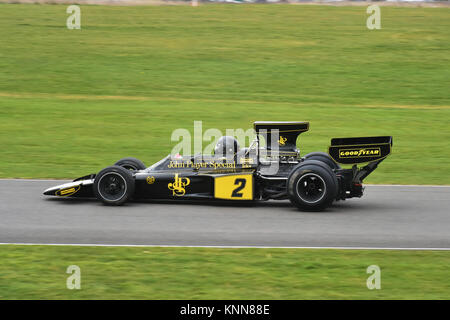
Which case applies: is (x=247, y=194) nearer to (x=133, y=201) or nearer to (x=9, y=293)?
(x=133, y=201)

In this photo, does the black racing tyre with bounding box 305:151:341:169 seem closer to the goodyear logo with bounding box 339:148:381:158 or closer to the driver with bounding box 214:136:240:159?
the goodyear logo with bounding box 339:148:381:158

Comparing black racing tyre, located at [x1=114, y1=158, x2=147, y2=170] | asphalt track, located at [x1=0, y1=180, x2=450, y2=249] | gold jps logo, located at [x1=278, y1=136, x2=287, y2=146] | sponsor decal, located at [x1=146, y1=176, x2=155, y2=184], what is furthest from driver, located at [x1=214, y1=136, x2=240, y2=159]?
black racing tyre, located at [x1=114, y1=158, x2=147, y2=170]

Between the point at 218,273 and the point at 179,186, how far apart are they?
13.2 ft

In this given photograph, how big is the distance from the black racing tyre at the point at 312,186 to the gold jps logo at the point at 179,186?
1.75 metres

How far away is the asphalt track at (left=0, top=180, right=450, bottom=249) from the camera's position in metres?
8.67

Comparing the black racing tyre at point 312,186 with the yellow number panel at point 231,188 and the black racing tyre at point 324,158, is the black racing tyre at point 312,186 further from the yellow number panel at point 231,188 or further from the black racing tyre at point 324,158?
the black racing tyre at point 324,158

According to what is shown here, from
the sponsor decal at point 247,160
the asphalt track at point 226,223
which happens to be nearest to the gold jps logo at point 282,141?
the sponsor decal at point 247,160

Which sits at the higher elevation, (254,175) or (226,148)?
(226,148)

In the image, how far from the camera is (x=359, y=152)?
422 inches

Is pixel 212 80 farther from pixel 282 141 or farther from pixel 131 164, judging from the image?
pixel 282 141

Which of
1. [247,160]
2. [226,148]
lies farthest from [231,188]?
[226,148]

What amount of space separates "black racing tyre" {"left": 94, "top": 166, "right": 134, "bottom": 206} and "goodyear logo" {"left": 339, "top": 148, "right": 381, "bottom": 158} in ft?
11.7

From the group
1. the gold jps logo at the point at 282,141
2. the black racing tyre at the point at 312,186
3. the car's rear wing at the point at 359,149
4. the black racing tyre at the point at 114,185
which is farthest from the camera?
the gold jps logo at the point at 282,141

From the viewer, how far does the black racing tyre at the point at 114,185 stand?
1086 centimetres
